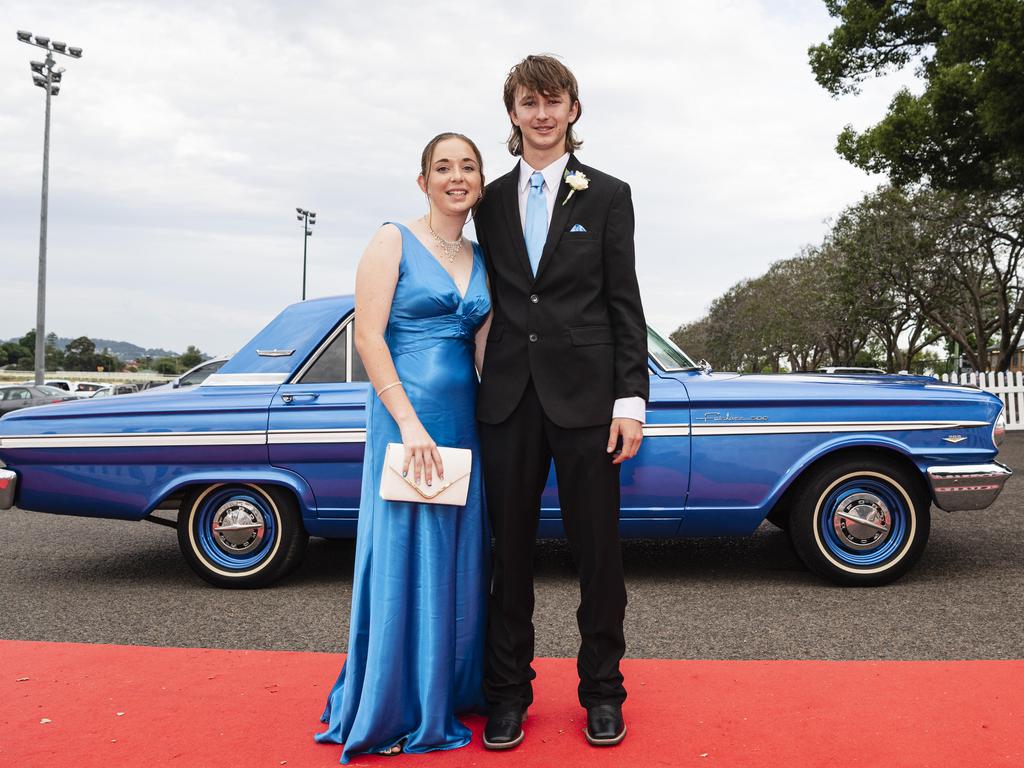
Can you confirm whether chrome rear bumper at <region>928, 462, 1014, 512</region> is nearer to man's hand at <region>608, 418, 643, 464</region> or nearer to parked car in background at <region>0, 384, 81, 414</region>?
man's hand at <region>608, 418, 643, 464</region>

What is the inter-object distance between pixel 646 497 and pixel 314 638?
6.02 ft

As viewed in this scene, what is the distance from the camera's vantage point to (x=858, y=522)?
15.9ft

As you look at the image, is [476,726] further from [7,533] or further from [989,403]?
[7,533]

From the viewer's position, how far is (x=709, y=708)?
3.11 meters

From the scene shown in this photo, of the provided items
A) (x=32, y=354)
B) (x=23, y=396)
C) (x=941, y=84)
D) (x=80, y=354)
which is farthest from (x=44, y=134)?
(x=32, y=354)

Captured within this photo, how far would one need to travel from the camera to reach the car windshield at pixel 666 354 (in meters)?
5.02

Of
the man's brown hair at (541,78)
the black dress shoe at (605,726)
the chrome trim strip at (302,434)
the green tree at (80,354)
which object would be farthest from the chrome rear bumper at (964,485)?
the green tree at (80,354)

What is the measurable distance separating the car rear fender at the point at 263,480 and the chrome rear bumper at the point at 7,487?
0.85 metres

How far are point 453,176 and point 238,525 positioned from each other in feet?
9.46

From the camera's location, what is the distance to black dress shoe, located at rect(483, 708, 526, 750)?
110 inches

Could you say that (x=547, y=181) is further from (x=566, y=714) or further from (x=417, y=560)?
(x=566, y=714)

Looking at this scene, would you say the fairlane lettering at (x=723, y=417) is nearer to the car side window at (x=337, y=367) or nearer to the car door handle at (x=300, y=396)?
the car side window at (x=337, y=367)

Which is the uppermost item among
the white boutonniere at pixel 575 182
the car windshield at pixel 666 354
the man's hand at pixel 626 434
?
the white boutonniere at pixel 575 182

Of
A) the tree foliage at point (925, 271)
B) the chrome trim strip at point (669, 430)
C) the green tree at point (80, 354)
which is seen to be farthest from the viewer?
the green tree at point (80, 354)
